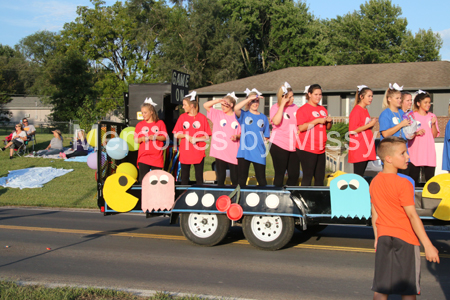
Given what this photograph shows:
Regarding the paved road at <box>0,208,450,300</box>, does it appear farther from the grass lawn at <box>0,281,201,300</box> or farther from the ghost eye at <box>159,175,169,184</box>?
the ghost eye at <box>159,175,169,184</box>

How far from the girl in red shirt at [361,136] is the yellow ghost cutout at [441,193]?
1.06m

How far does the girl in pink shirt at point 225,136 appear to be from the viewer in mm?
6934

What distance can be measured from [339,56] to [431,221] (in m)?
48.2

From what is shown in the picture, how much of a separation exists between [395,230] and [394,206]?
0.19m

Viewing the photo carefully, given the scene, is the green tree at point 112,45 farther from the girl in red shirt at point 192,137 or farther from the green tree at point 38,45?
the girl in red shirt at point 192,137

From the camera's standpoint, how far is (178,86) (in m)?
9.06

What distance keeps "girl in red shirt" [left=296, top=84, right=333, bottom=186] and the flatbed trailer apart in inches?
21.8

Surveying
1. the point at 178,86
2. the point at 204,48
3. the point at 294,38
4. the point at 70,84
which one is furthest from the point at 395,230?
the point at 70,84

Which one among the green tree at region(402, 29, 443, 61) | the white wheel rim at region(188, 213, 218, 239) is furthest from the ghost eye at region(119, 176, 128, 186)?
the green tree at region(402, 29, 443, 61)

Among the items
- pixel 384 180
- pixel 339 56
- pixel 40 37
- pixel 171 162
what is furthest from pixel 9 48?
pixel 384 180

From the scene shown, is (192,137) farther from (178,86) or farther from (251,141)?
(178,86)

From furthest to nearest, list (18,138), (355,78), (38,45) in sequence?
(38,45), (355,78), (18,138)

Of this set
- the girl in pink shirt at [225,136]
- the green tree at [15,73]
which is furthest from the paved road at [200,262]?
the green tree at [15,73]

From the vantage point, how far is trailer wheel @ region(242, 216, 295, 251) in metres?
6.28
